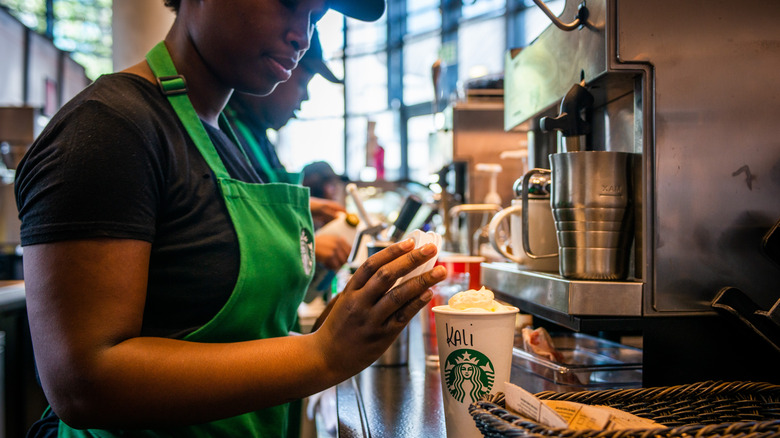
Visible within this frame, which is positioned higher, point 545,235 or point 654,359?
point 545,235

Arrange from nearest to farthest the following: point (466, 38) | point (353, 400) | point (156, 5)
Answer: point (353, 400) → point (156, 5) → point (466, 38)

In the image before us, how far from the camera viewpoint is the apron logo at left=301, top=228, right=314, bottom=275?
111cm

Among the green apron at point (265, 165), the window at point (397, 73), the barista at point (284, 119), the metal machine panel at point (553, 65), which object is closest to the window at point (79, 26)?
the window at point (397, 73)

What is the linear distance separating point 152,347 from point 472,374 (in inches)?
16.7

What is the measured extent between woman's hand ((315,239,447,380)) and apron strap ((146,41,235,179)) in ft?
1.14

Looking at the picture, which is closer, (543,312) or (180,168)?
(180,168)

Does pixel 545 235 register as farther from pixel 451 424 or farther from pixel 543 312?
pixel 451 424

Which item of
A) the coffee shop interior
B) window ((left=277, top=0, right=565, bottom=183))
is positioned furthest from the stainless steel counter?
window ((left=277, top=0, right=565, bottom=183))

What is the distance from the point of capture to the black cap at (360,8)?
119 cm

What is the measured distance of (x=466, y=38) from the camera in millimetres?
7332

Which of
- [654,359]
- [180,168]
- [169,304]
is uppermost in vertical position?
[180,168]

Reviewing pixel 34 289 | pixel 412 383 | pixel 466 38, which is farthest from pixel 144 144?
pixel 466 38

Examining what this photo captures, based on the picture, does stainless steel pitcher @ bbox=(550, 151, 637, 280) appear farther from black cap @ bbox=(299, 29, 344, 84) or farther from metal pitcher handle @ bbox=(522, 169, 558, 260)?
A: black cap @ bbox=(299, 29, 344, 84)

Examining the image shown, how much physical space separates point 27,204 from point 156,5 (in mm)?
1897
